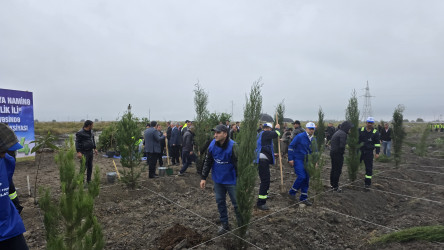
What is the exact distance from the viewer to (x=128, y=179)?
24.3ft

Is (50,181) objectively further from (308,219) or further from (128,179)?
(308,219)

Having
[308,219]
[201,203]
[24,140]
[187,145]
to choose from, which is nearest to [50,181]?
[24,140]

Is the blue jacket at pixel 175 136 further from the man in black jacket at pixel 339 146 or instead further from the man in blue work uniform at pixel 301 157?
the man in black jacket at pixel 339 146

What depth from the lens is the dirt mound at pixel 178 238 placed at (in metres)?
4.02

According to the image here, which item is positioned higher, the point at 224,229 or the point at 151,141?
the point at 151,141

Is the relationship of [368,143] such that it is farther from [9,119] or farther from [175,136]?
[9,119]

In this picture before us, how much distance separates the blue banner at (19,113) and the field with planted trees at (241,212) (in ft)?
5.31

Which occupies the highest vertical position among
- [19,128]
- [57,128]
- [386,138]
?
[19,128]

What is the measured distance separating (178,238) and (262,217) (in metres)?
1.77

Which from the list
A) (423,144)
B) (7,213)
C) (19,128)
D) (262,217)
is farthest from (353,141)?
(19,128)

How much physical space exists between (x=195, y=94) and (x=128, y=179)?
4.20 m

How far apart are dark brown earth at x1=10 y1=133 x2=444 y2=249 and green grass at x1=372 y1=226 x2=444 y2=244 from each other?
12 cm

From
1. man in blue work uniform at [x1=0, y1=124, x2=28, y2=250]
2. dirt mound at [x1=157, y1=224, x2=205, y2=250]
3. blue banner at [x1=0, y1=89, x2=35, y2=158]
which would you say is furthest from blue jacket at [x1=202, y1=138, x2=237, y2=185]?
blue banner at [x1=0, y1=89, x2=35, y2=158]

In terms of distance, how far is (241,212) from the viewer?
3.99 meters
